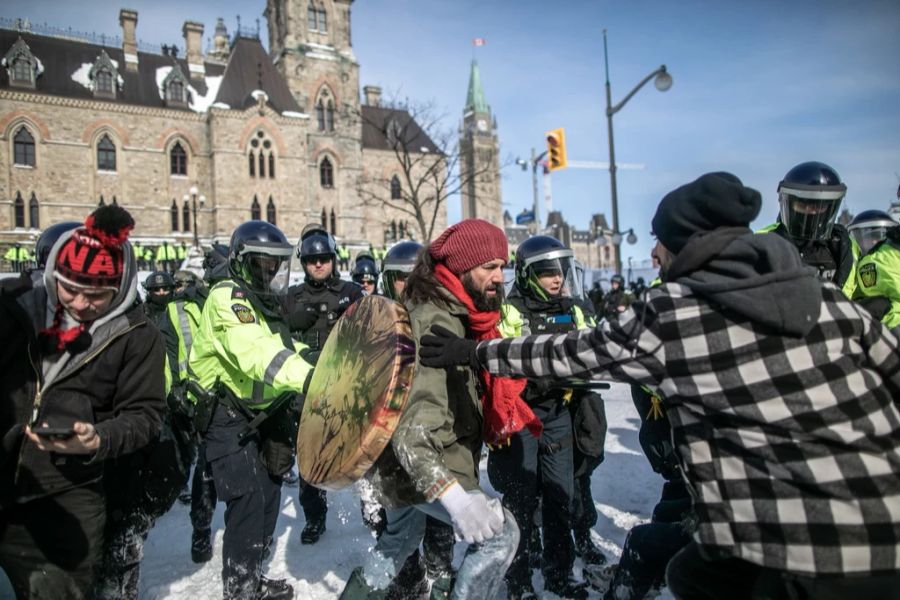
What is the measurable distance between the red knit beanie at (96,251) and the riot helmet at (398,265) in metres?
2.75

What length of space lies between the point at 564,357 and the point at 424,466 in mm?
657

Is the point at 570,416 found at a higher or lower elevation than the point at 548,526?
higher

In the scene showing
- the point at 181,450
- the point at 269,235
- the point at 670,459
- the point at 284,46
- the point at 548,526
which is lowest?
the point at 548,526

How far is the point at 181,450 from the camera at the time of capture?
3473 mm

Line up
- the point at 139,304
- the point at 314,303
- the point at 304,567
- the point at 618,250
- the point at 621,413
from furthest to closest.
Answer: the point at 618,250 < the point at 621,413 < the point at 314,303 < the point at 304,567 < the point at 139,304

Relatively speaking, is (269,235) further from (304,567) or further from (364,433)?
(304,567)

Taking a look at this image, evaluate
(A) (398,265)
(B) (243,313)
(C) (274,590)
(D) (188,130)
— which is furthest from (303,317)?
(D) (188,130)

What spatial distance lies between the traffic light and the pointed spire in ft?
190

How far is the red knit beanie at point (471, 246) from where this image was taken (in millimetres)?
2539

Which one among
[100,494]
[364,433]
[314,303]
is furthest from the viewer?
[314,303]

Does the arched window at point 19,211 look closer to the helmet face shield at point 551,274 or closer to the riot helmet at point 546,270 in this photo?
the riot helmet at point 546,270

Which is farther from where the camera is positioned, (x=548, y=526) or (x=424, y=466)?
(x=548, y=526)

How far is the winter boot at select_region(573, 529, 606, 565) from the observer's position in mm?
4117

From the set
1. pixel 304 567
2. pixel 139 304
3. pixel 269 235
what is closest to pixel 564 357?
pixel 139 304
